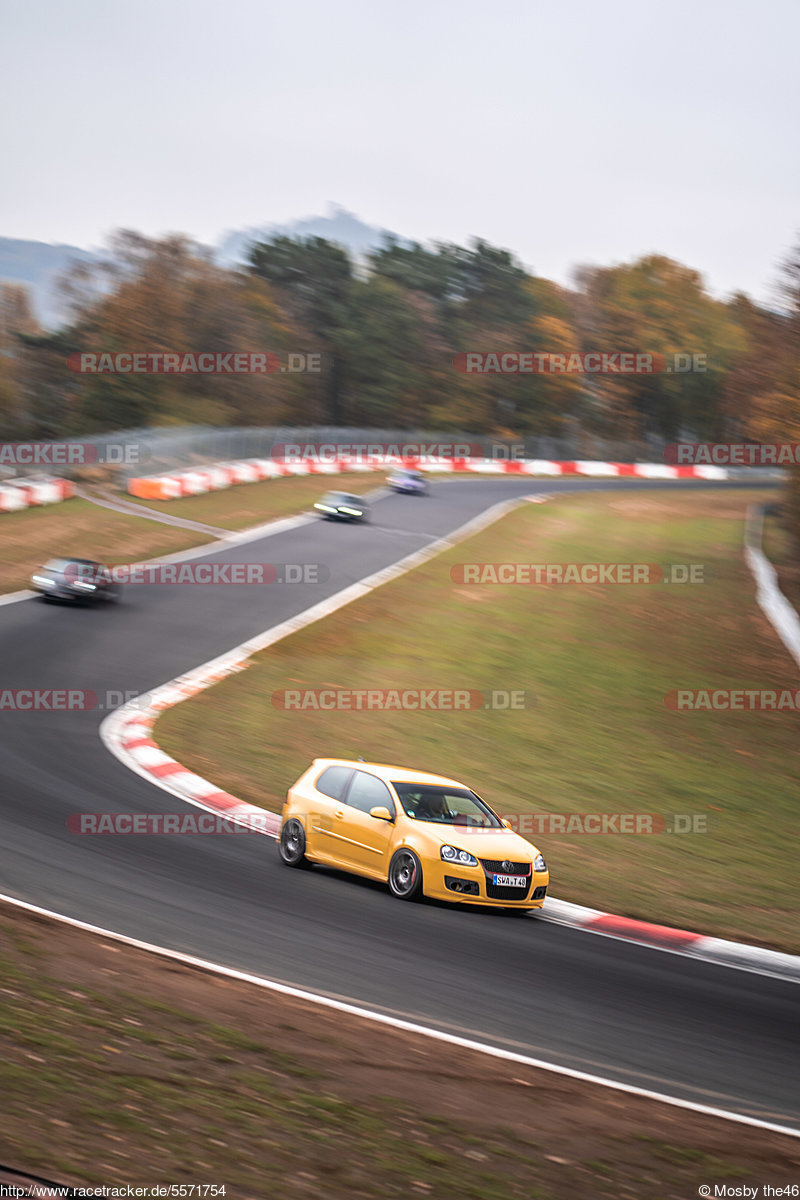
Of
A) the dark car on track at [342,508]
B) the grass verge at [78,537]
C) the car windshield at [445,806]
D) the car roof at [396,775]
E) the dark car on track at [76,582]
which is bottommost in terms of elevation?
the car windshield at [445,806]

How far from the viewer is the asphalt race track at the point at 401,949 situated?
786 centimetres

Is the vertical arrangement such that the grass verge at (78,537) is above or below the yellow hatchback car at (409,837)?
above

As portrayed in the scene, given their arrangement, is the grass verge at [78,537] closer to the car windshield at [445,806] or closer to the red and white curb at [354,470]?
the red and white curb at [354,470]

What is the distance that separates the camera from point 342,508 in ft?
135

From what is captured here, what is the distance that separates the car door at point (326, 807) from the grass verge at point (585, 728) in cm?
226

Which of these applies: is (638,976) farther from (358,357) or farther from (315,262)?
(315,262)

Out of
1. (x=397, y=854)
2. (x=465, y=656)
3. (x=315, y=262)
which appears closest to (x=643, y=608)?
(x=465, y=656)

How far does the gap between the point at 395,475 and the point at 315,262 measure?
184ft

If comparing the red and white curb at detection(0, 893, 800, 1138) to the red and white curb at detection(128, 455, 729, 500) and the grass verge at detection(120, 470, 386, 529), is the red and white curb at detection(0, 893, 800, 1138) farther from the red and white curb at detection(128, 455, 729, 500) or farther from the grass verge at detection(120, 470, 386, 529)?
the red and white curb at detection(128, 455, 729, 500)

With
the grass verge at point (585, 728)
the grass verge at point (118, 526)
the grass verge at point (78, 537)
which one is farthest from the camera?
the grass verge at point (118, 526)

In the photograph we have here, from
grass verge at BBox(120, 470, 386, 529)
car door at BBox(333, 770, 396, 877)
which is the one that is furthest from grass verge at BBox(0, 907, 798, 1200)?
grass verge at BBox(120, 470, 386, 529)

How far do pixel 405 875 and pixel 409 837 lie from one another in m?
0.36

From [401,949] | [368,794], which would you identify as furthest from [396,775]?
[401,949]

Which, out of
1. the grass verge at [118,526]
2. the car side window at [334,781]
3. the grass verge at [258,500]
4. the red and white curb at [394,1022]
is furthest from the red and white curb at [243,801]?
the grass verge at [258,500]
